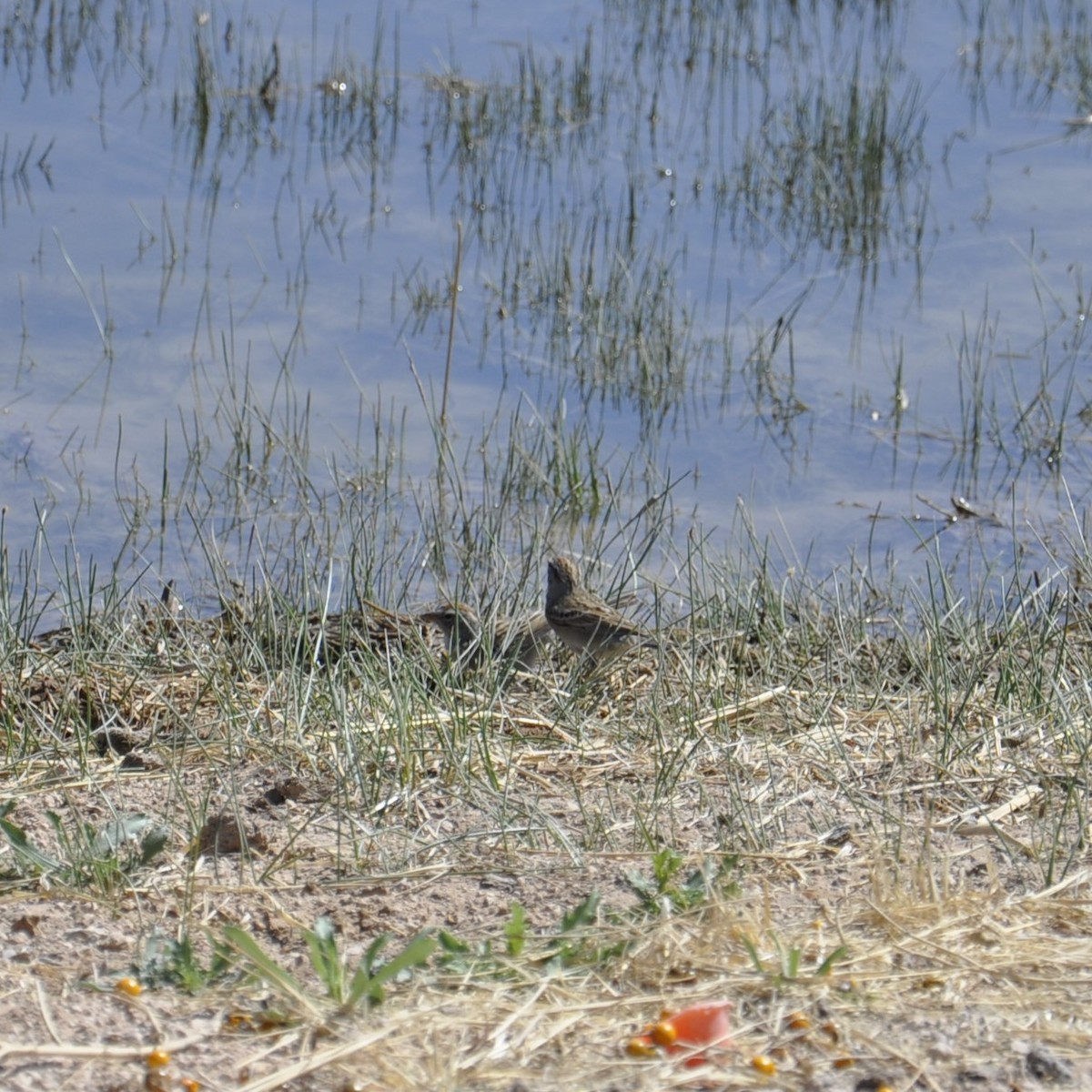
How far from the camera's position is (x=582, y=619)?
6.48 m

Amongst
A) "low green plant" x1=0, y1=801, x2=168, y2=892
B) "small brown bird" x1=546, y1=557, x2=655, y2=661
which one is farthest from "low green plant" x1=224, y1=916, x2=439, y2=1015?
"small brown bird" x1=546, y1=557, x2=655, y2=661

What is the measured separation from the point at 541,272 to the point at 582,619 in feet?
17.2

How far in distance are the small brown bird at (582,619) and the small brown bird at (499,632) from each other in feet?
0.27

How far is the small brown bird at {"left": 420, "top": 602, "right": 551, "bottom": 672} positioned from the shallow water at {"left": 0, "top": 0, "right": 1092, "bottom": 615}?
59 cm

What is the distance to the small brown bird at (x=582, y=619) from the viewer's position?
6324 mm

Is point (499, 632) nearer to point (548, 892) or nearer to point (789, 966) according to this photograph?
point (548, 892)

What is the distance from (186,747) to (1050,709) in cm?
249

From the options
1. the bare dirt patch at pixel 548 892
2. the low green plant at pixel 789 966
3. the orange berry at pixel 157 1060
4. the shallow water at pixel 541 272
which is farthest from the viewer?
the shallow water at pixel 541 272

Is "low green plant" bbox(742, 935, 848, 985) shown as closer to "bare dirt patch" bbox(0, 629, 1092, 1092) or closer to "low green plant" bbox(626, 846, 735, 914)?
"bare dirt patch" bbox(0, 629, 1092, 1092)

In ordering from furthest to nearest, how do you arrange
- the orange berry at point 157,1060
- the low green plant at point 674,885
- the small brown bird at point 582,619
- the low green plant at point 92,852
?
the small brown bird at point 582,619 → the low green plant at point 92,852 → the low green plant at point 674,885 → the orange berry at point 157,1060

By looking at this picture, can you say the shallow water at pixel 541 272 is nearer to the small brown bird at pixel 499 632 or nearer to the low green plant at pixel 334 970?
the small brown bird at pixel 499 632

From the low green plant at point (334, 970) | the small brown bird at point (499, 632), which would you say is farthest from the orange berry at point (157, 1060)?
the small brown bird at point (499, 632)

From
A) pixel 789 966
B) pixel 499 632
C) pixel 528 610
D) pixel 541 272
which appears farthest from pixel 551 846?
pixel 541 272

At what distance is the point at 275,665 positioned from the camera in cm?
603
